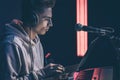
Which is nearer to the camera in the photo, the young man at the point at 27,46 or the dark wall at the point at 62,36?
the young man at the point at 27,46

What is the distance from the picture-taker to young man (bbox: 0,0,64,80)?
2209mm

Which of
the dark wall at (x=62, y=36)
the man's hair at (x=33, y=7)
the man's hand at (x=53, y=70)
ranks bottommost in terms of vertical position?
the man's hand at (x=53, y=70)

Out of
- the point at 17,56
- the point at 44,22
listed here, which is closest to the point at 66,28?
the point at 44,22

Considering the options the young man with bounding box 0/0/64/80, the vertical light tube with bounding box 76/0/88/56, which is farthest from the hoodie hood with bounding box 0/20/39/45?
the vertical light tube with bounding box 76/0/88/56

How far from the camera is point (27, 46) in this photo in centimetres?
232

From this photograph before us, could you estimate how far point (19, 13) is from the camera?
2457 millimetres

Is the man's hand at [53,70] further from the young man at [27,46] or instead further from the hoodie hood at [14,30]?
the hoodie hood at [14,30]

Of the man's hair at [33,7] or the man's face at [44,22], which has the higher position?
the man's hair at [33,7]

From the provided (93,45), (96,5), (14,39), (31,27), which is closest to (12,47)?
(14,39)

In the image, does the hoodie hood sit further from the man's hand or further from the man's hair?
the man's hand

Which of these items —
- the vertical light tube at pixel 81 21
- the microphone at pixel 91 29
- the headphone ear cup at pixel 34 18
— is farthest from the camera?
the vertical light tube at pixel 81 21

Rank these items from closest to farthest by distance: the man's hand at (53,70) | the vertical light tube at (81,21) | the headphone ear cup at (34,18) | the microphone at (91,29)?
the microphone at (91,29)
the man's hand at (53,70)
the headphone ear cup at (34,18)
the vertical light tube at (81,21)

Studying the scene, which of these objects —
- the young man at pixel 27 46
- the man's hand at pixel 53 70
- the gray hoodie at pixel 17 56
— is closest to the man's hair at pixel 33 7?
the young man at pixel 27 46

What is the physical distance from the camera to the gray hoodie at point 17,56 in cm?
221
